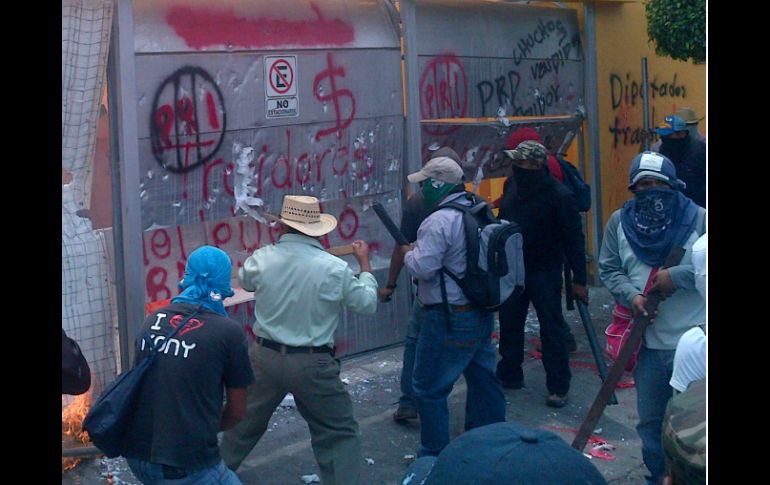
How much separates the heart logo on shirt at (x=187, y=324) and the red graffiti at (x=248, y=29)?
8.69 ft

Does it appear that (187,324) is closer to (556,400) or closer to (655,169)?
(655,169)

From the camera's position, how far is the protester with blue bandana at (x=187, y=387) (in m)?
3.95

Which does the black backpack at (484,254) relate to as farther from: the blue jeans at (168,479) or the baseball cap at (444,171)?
the blue jeans at (168,479)

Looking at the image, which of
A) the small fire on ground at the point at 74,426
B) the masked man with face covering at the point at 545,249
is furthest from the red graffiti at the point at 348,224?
the small fire on ground at the point at 74,426

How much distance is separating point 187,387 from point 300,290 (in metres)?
1.07

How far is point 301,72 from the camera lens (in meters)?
6.88

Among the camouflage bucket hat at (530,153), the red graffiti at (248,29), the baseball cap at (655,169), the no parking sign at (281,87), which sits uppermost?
the red graffiti at (248,29)

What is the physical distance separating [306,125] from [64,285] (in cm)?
206

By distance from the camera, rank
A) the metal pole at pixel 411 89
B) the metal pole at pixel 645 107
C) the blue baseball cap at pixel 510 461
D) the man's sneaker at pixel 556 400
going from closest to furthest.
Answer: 1. the blue baseball cap at pixel 510 461
2. the man's sneaker at pixel 556 400
3. the metal pole at pixel 411 89
4. the metal pole at pixel 645 107

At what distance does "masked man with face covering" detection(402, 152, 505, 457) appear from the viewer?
216 inches

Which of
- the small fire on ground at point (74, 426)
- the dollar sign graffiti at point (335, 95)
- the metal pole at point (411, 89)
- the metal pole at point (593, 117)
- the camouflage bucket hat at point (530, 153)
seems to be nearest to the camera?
the small fire on ground at point (74, 426)

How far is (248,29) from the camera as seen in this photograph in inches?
259

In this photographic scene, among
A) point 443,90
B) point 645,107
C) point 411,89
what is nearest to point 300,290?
point 411,89
